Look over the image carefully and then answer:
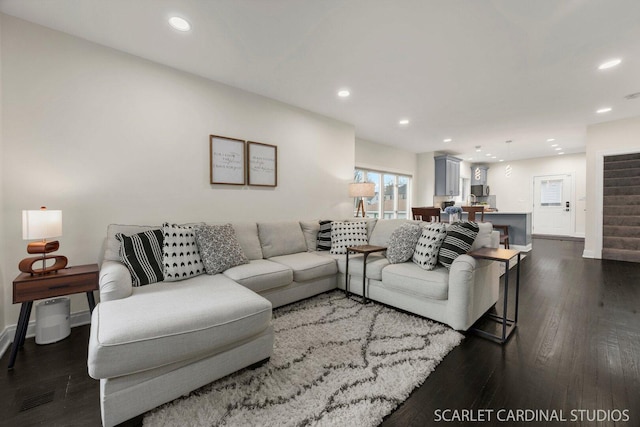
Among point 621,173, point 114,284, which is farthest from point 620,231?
point 114,284

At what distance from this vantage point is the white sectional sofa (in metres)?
1.27

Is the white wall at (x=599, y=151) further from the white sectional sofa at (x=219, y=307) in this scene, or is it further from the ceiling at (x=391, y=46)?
the white sectional sofa at (x=219, y=307)

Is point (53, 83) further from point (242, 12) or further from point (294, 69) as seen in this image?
point (294, 69)

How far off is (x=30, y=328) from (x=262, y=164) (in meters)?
2.63

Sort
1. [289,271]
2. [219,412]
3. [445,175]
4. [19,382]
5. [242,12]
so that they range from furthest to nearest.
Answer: [445,175]
[289,271]
[242,12]
[19,382]
[219,412]

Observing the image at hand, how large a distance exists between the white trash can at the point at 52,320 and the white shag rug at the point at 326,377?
137 cm

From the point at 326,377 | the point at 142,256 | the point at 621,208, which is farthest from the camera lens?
the point at 621,208

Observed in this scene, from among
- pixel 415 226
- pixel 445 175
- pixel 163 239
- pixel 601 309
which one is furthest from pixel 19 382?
pixel 445 175

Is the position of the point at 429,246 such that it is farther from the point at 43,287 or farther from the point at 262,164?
the point at 43,287

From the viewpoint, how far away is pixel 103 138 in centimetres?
244

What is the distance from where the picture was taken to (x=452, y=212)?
4.59 meters

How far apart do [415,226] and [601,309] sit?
205cm

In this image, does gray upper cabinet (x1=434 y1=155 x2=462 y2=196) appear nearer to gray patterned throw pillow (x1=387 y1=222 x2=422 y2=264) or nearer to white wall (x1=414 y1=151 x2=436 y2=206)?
white wall (x1=414 y1=151 x2=436 y2=206)

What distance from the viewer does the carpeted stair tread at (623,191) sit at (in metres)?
5.42
